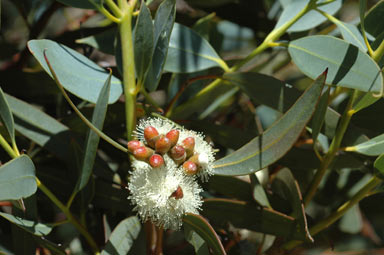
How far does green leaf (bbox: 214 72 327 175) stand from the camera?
96cm

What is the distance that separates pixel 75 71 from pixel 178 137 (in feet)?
0.97

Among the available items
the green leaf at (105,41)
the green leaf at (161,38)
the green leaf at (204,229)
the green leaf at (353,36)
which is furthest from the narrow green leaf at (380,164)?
the green leaf at (105,41)

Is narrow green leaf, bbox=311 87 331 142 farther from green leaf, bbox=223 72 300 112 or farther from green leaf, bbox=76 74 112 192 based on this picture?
green leaf, bbox=76 74 112 192

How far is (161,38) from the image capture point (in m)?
1.08

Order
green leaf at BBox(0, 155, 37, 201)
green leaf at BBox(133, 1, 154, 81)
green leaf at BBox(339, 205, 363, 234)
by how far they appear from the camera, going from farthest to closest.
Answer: green leaf at BBox(339, 205, 363, 234)
green leaf at BBox(133, 1, 154, 81)
green leaf at BBox(0, 155, 37, 201)

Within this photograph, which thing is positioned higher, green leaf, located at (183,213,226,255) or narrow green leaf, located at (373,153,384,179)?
narrow green leaf, located at (373,153,384,179)

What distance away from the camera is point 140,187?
1021mm

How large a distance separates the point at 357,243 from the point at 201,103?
95 centimetres

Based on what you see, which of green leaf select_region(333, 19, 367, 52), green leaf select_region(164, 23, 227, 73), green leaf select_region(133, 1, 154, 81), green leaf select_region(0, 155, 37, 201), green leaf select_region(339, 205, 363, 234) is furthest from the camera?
green leaf select_region(339, 205, 363, 234)

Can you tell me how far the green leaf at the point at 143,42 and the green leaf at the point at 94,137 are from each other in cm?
12

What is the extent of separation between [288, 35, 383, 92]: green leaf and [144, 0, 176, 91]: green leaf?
299 millimetres

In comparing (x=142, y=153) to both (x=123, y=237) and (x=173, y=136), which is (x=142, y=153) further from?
(x=123, y=237)

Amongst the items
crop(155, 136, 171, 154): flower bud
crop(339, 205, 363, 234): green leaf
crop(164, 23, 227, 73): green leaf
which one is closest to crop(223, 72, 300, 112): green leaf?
crop(164, 23, 227, 73): green leaf

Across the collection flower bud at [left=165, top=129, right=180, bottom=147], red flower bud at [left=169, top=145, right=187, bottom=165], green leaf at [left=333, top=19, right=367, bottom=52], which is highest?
green leaf at [left=333, top=19, right=367, bottom=52]
